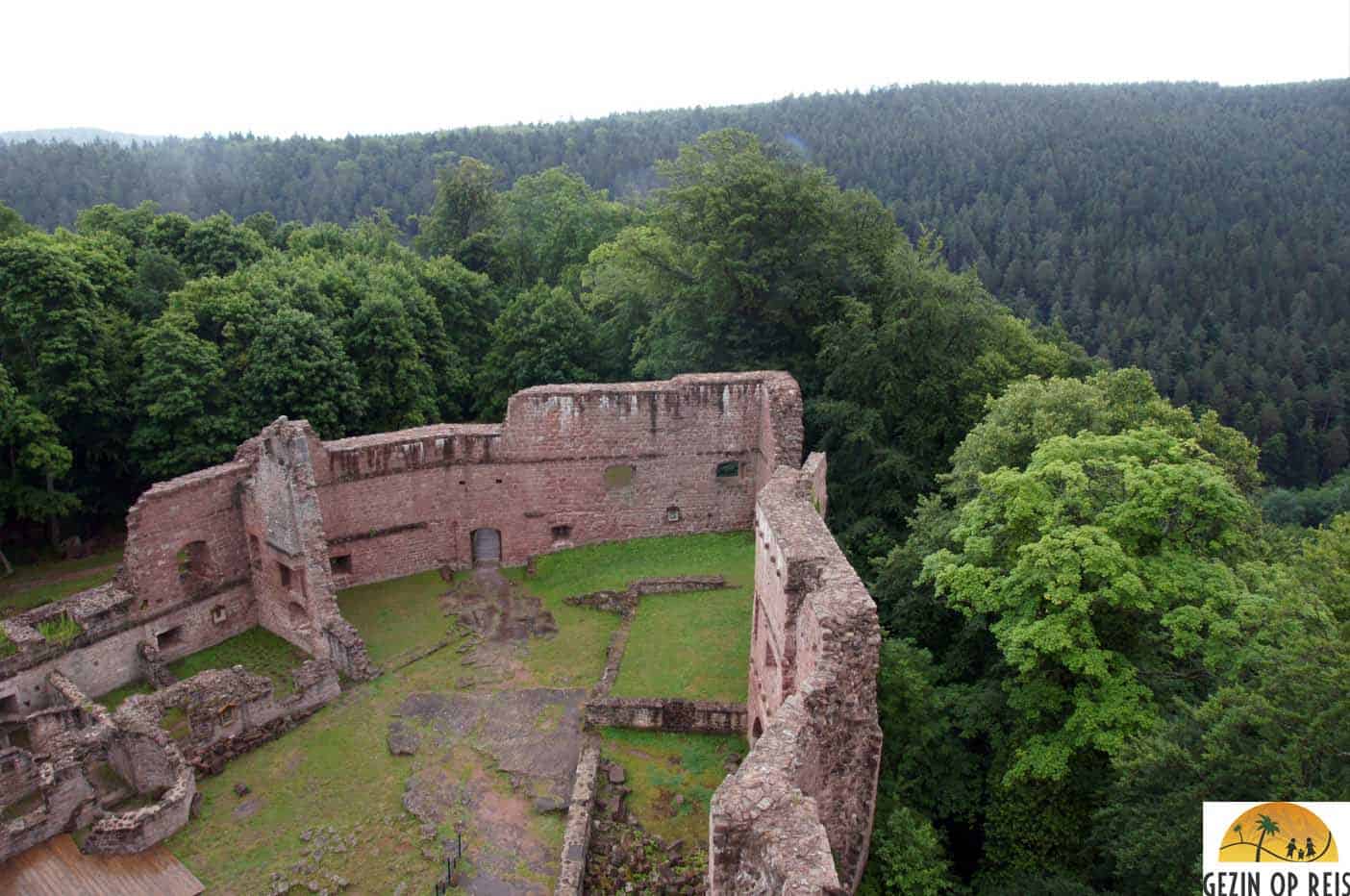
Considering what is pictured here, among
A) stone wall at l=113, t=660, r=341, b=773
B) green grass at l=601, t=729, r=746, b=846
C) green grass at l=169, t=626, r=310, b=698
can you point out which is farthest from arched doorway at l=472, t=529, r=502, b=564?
green grass at l=601, t=729, r=746, b=846

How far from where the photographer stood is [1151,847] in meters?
11.9

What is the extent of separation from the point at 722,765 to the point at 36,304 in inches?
926

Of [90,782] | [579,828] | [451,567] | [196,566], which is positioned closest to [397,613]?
[451,567]

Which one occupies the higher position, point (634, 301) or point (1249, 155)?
point (1249, 155)

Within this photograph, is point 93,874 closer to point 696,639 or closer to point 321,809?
point 321,809

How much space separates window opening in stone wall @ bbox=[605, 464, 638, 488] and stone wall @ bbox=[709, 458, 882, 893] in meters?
8.09

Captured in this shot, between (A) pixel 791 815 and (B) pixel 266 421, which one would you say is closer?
(A) pixel 791 815

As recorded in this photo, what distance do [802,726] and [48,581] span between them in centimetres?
2500

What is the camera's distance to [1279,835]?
36.2 feet

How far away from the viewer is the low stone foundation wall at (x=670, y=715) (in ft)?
58.6

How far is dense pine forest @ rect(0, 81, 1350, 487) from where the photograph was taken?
69.1m

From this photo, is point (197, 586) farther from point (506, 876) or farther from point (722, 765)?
point (722, 765)

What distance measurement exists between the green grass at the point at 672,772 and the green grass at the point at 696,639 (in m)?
1.20

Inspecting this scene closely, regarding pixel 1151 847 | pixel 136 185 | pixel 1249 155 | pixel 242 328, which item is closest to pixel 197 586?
pixel 242 328
